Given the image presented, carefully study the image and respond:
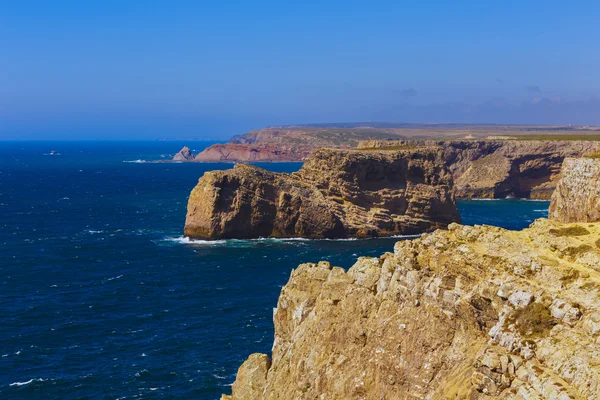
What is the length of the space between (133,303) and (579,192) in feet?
199

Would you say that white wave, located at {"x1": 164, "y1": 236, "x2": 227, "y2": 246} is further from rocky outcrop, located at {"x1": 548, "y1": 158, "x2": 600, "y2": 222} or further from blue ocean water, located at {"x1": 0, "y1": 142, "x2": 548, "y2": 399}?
rocky outcrop, located at {"x1": 548, "y1": 158, "x2": 600, "y2": 222}

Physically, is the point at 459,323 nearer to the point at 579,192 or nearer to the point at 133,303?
the point at 579,192

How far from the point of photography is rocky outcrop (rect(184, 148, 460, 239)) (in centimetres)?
12850

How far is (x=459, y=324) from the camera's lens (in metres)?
30.5

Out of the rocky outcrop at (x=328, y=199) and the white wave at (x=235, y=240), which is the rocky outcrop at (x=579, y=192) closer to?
the white wave at (x=235, y=240)

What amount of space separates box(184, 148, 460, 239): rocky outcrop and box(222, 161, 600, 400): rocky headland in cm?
8797

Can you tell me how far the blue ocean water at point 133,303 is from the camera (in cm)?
5984

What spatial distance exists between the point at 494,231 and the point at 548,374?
11.4 meters

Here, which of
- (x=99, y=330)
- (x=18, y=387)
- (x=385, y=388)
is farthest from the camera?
(x=99, y=330)

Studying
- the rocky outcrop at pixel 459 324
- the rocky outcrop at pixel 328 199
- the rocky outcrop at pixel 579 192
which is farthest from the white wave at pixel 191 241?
the rocky outcrop at pixel 579 192

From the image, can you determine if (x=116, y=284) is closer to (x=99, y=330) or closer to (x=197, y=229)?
(x=99, y=330)

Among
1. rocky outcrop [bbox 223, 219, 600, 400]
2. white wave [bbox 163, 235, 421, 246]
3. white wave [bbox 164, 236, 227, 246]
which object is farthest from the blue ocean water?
rocky outcrop [bbox 223, 219, 600, 400]

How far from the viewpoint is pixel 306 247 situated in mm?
120688

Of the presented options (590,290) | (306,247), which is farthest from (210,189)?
(590,290)
